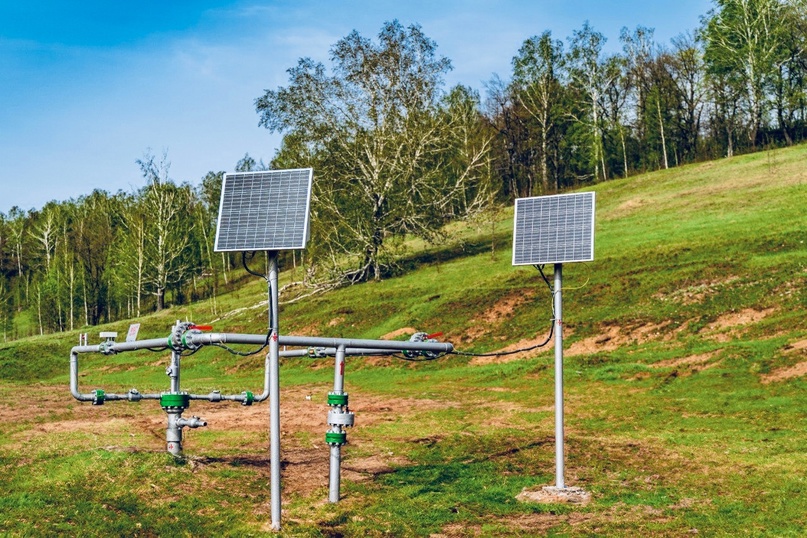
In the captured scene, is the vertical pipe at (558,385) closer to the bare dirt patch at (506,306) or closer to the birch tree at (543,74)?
the bare dirt patch at (506,306)

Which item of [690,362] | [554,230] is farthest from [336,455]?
[690,362]

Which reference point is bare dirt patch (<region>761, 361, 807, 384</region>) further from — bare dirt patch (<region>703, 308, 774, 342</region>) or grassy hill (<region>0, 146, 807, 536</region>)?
bare dirt patch (<region>703, 308, 774, 342</region>)

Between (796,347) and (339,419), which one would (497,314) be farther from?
(339,419)

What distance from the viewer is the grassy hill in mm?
14766

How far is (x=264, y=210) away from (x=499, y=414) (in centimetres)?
1583

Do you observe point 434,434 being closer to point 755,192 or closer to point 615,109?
point 755,192

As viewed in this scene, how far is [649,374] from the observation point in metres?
34.3

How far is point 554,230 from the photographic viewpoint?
1825 centimetres

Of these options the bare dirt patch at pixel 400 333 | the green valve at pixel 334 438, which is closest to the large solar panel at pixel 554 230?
the green valve at pixel 334 438

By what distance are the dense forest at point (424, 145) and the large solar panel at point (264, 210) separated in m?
54.5

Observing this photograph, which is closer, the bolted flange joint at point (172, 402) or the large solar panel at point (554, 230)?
the bolted flange joint at point (172, 402)

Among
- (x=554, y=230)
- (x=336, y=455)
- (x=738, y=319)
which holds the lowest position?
(x=336, y=455)

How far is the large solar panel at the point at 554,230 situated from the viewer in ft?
58.0

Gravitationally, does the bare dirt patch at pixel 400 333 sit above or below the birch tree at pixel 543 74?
below
